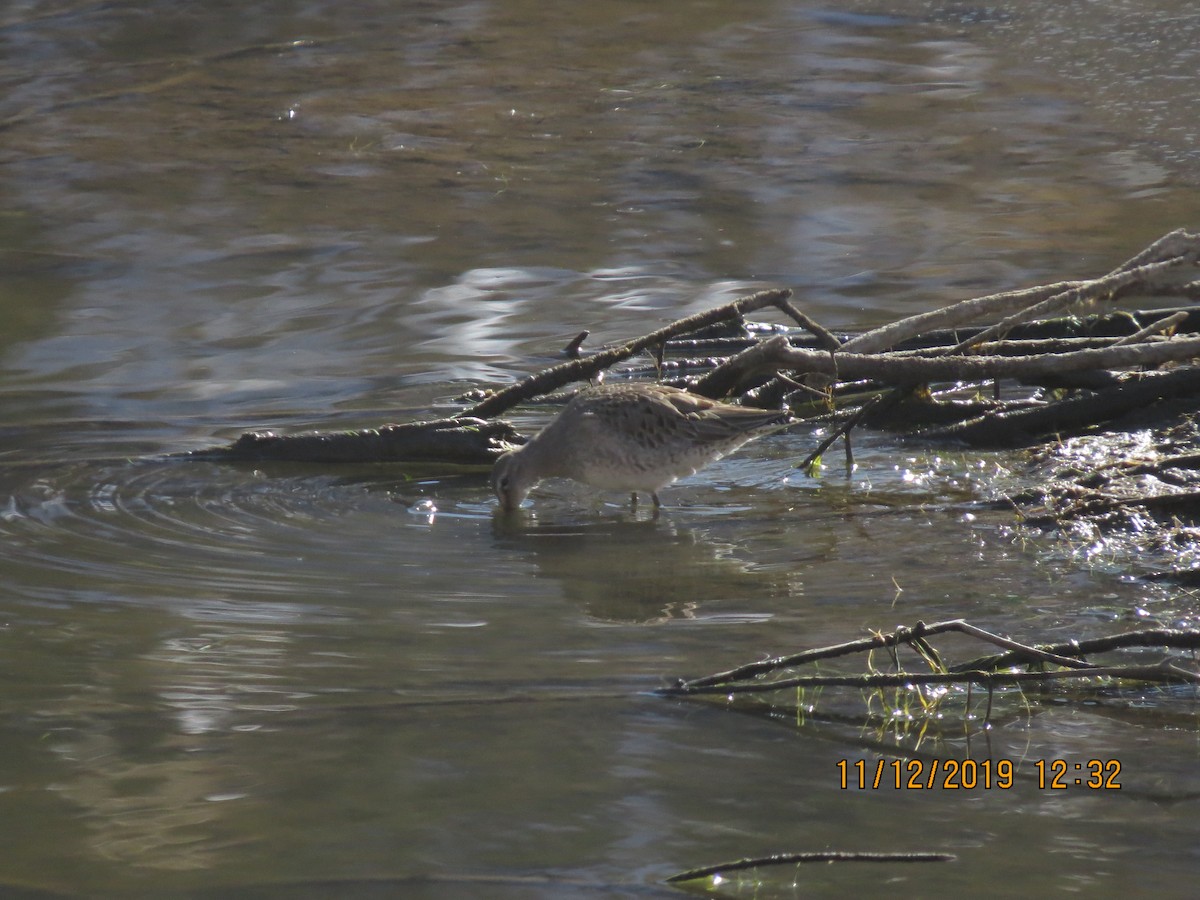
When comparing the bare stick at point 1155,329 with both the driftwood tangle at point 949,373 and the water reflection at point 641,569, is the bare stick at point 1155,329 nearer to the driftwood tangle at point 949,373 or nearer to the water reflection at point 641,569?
the driftwood tangle at point 949,373

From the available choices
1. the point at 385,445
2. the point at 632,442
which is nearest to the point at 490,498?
the point at 385,445

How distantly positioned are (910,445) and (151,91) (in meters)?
12.0

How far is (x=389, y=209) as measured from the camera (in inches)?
533

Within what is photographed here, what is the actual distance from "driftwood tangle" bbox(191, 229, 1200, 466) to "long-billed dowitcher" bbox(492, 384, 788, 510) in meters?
0.23

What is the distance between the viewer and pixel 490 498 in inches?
297

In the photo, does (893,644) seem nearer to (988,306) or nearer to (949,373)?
(949,373)

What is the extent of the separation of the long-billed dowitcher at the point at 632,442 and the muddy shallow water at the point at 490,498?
0.66ft

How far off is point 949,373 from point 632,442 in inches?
53.9

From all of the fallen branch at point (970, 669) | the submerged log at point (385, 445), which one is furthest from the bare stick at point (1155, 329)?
the submerged log at point (385, 445)

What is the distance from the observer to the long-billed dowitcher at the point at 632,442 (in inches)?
289

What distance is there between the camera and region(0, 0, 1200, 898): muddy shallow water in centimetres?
412

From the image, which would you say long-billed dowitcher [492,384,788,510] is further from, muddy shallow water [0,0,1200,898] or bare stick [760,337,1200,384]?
bare stick [760,337,1200,384]
